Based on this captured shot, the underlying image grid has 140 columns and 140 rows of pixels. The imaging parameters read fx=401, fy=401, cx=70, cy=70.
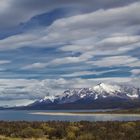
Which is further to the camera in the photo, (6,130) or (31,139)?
(6,130)

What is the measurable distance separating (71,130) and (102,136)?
7820mm

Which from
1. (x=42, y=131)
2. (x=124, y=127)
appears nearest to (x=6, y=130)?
(x=42, y=131)

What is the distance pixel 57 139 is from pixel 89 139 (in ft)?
18.2

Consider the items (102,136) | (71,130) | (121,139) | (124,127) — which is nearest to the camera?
(121,139)

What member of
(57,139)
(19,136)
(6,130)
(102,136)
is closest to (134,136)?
(102,136)

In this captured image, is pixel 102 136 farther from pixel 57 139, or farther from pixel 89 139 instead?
pixel 57 139

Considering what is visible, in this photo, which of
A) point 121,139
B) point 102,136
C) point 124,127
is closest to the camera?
point 121,139

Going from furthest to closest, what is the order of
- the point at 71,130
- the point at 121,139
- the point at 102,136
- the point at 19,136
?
the point at 71,130, the point at 19,136, the point at 102,136, the point at 121,139

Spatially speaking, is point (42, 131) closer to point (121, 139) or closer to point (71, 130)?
point (71, 130)

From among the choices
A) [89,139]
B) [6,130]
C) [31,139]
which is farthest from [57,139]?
[6,130]

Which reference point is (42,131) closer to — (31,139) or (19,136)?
(19,136)

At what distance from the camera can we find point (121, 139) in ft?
117

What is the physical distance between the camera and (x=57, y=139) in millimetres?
41094

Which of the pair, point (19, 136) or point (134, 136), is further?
point (19, 136)
